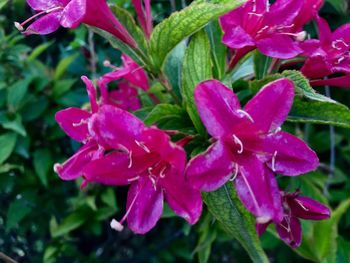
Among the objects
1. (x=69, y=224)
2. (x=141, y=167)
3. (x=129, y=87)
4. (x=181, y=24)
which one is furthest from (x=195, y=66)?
(x=69, y=224)

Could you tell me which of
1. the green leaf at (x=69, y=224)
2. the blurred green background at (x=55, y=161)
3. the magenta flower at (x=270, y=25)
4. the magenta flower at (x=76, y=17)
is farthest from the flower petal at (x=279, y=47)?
the green leaf at (x=69, y=224)

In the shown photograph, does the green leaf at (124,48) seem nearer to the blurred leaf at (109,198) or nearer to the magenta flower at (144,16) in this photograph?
the magenta flower at (144,16)

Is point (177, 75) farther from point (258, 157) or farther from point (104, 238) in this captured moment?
point (104, 238)

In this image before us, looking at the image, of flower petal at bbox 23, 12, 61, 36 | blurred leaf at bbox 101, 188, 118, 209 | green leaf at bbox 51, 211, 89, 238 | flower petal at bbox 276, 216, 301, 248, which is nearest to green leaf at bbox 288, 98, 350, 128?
flower petal at bbox 276, 216, 301, 248

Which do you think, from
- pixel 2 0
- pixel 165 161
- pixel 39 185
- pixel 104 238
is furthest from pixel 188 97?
pixel 104 238

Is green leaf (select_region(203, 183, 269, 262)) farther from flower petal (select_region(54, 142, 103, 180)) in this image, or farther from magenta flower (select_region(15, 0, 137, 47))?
magenta flower (select_region(15, 0, 137, 47))
